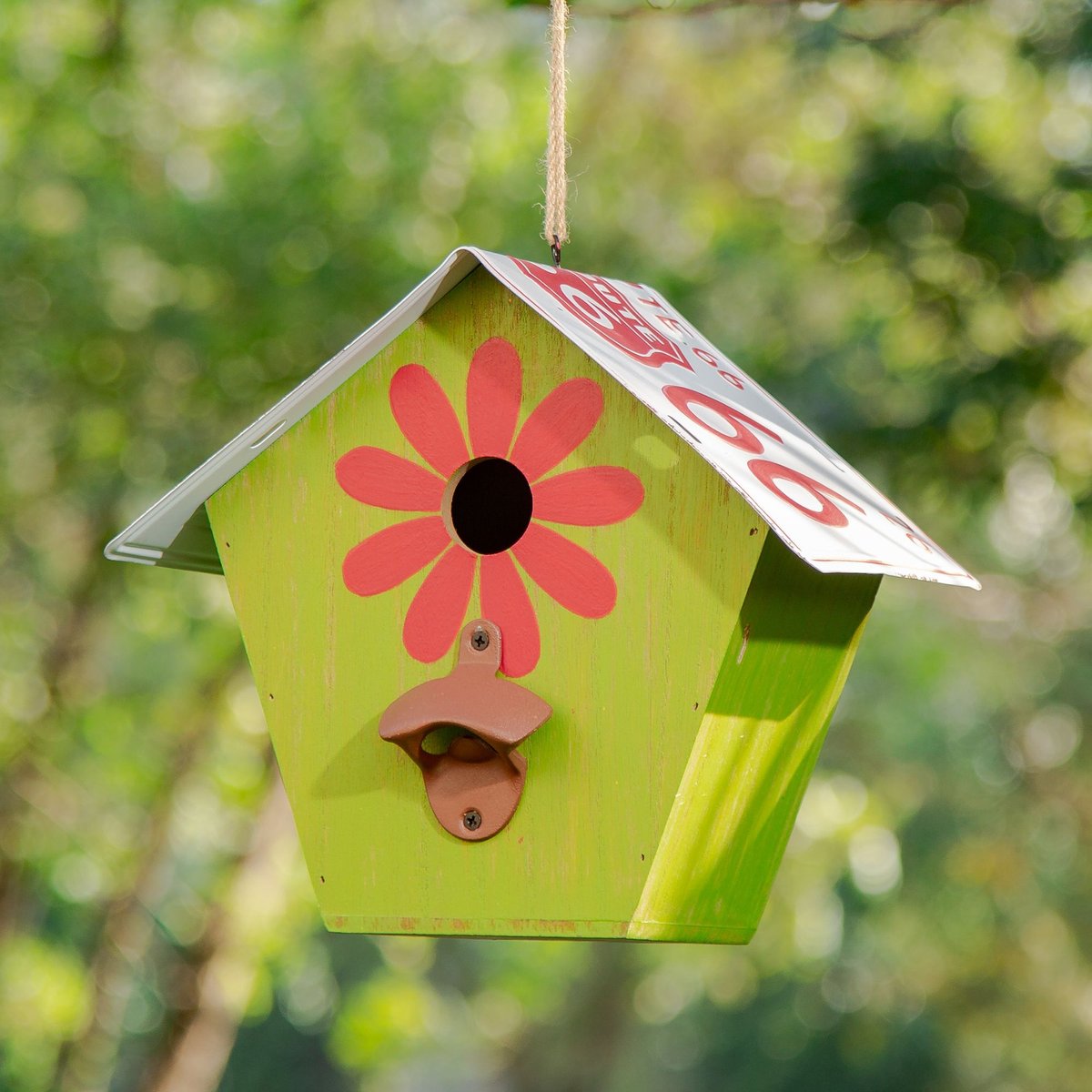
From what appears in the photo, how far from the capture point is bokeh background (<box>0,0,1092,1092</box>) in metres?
4.50

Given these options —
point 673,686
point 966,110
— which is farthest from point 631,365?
point 966,110

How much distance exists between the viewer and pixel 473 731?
183 cm

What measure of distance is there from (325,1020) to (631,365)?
15685mm

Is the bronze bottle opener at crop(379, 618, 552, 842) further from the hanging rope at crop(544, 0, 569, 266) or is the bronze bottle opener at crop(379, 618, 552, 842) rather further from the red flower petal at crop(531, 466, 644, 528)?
the hanging rope at crop(544, 0, 569, 266)

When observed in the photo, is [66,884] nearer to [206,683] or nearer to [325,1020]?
[206,683]

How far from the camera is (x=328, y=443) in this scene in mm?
2078

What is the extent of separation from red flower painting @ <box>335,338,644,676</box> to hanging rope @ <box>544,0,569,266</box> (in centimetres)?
19

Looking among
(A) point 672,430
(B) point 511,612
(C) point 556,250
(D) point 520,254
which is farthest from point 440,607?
(D) point 520,254

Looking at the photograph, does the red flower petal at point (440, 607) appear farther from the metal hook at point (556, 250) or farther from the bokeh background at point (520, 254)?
the bokeh background at point (520, 254)

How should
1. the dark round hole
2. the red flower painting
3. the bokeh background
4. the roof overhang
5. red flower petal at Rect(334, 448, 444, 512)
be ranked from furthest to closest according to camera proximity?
the bokeh background, the dark round hole, red flower petal at Rect(334, 448, 444, 512), the red flower painting, the roof overhang

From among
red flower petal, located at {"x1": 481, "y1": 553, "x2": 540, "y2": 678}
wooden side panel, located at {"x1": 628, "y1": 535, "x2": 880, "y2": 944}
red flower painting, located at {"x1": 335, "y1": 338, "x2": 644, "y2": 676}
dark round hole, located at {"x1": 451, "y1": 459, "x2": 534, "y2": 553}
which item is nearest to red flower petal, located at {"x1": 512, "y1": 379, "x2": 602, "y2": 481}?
red flower painting, located at {"x1": 335, "y1": 338, "x2": 644, "y2": 676}

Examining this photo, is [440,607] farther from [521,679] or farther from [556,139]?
[556,139]

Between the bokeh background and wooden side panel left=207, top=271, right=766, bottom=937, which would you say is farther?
the bokeh background

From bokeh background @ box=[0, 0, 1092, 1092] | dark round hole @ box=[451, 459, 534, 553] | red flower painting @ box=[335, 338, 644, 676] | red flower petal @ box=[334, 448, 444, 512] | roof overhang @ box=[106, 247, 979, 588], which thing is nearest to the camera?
roof overhang @ box=[106, 247, 979, 588]
